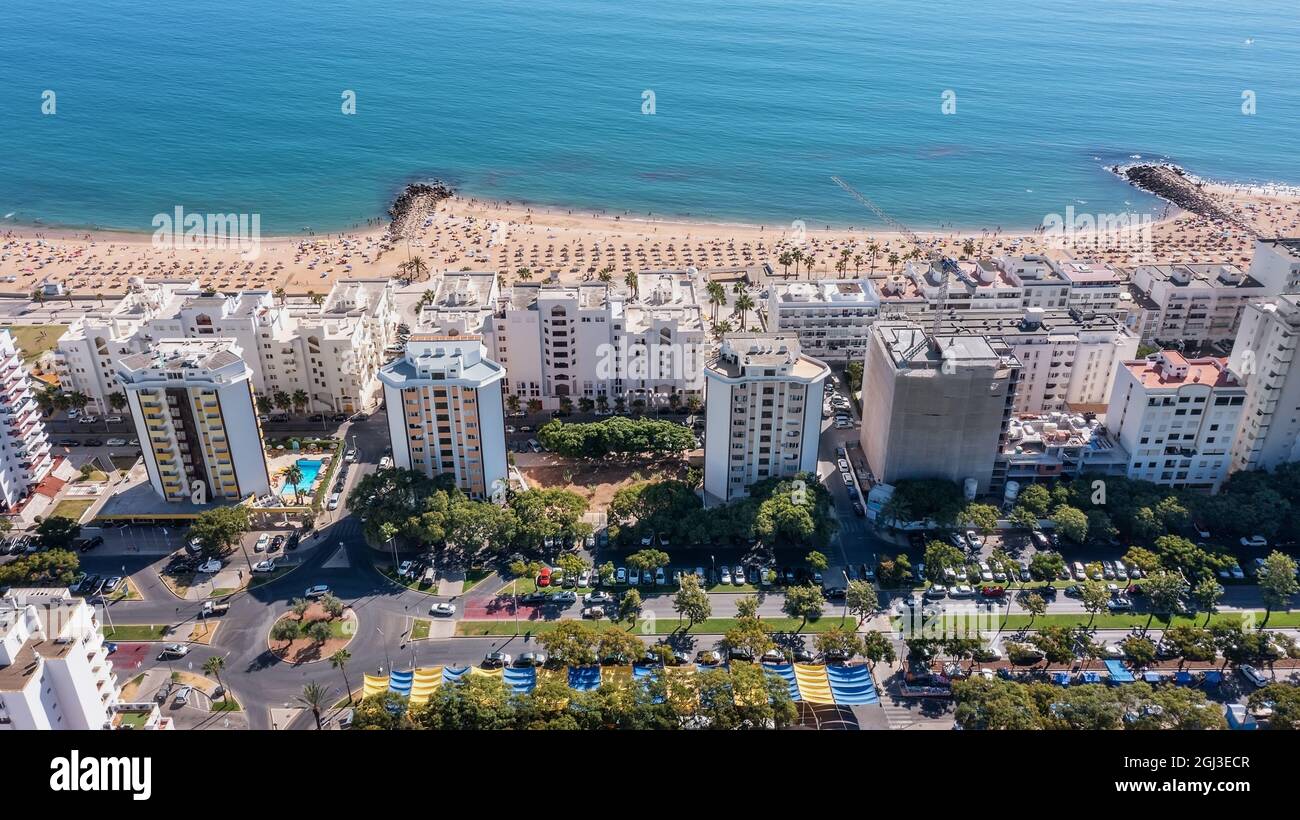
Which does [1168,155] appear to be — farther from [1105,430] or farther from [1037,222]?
[1105,430]

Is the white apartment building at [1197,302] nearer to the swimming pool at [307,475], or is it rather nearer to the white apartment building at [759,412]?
the white apartment building at [759,412]

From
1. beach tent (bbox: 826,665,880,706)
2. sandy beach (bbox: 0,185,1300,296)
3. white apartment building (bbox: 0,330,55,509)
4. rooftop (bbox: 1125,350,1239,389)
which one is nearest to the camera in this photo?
beach tent (bbox: 826,665,880,706)

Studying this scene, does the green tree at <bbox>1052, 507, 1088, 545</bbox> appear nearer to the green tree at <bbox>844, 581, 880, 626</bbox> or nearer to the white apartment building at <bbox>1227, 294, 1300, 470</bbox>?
the green tree at <bbox>844, 581, 880, 626</bbox>

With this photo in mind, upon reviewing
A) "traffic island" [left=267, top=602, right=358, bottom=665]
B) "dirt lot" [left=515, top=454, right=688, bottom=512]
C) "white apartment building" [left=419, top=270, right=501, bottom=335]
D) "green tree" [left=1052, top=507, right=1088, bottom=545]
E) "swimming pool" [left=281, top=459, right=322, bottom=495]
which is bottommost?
"traffic island" [left=267, top=602, right=358, bottom=665]

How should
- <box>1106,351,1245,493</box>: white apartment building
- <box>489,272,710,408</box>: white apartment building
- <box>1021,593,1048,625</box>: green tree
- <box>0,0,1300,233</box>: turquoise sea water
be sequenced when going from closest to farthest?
<box>1021,593,1048,625</box>: green tree → <box>1106,351,1245,493</box>: white apartment building → <box>489,272,710,408</box>: white apartment building → <box>0,0,1300,233</box>: turquoise sea water

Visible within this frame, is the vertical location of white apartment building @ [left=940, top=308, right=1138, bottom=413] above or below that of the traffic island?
above

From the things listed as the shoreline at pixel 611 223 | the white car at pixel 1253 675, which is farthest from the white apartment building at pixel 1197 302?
the white car at pixel 1253 675

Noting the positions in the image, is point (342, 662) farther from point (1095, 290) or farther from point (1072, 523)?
point (1095, 290)

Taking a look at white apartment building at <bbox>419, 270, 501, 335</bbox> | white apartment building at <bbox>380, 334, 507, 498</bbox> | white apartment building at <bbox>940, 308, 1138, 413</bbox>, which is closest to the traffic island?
white apartment building at <bbox>380, 334, 507, 498</bbox>
